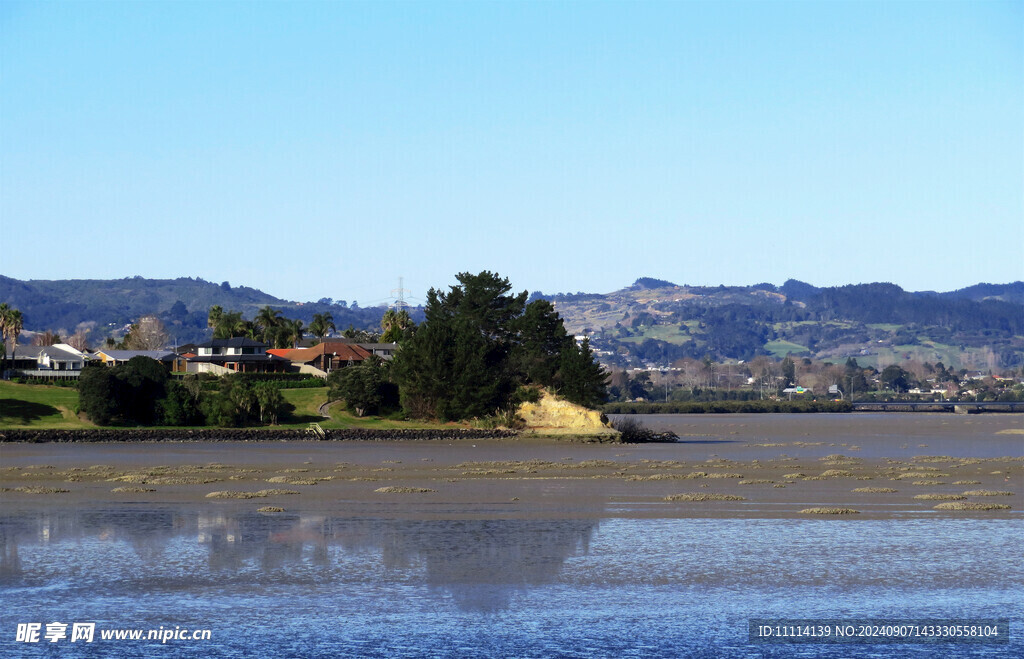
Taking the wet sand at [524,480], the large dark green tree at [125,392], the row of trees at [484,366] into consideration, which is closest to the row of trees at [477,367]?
the row of trees at [484,366]

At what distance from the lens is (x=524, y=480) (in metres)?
52.1

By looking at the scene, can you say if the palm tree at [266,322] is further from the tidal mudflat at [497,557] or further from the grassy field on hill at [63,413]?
the tidal mudflat at [497,557]

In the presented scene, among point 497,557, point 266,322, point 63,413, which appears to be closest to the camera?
point 497,557

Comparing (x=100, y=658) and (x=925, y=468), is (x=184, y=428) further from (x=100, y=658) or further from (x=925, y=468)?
(x=100, y=658)

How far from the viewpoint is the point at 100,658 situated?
60.0 ft

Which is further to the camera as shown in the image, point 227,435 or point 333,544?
point 227,435

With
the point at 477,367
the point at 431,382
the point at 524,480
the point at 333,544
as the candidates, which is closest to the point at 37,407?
the point at 431,382

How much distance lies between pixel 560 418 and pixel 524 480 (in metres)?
53.2

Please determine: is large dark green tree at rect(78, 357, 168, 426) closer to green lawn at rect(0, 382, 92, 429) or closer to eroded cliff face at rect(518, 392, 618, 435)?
green lawn at rect(0, 382, 92, 429)

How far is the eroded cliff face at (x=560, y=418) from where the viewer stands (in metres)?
102

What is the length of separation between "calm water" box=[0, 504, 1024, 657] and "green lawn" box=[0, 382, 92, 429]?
6970 centimetres

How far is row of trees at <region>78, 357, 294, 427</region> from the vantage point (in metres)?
101

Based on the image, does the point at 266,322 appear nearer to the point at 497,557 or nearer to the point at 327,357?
the point at 327,357

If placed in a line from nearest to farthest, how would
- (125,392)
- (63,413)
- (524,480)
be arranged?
(524,480) < (125,392) < (63,413)
